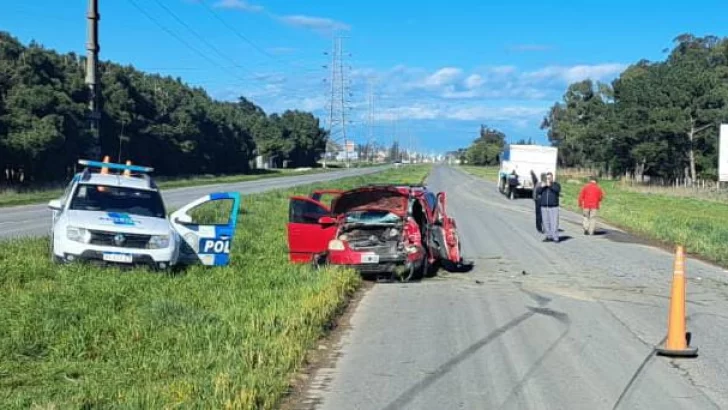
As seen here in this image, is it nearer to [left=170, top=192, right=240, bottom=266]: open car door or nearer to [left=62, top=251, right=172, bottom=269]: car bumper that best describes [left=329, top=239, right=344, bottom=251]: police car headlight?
[left=170, top=192, right=240, bottom=266]: open car door

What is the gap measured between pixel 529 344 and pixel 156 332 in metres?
4.07

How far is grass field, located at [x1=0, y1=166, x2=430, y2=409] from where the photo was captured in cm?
694

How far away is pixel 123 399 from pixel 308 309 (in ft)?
13.9

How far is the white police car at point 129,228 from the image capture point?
44.3 feet

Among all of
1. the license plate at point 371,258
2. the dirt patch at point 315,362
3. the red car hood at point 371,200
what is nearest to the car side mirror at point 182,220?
the red car hood at point 371,200

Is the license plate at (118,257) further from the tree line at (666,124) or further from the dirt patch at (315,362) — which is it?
the tree line at (666,124)

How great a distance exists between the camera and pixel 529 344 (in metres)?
9.73

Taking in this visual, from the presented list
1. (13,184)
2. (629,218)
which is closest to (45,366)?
(629,218)

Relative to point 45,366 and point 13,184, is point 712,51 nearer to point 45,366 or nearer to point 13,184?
point 13,184

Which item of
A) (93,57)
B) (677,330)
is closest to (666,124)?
(93,57)

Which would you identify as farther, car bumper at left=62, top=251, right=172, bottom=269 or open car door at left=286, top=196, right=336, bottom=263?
open car door at left=286, top=196, right=336, bottom=263

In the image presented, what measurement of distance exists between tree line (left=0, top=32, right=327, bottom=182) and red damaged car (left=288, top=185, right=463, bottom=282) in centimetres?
1002

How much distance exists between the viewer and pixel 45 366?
782 cm

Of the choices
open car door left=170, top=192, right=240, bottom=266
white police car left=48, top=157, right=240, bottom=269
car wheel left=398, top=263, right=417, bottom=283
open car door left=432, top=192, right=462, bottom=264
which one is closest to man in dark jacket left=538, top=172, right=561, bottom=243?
open car door left=432, top=192, right=462, bottom=264
